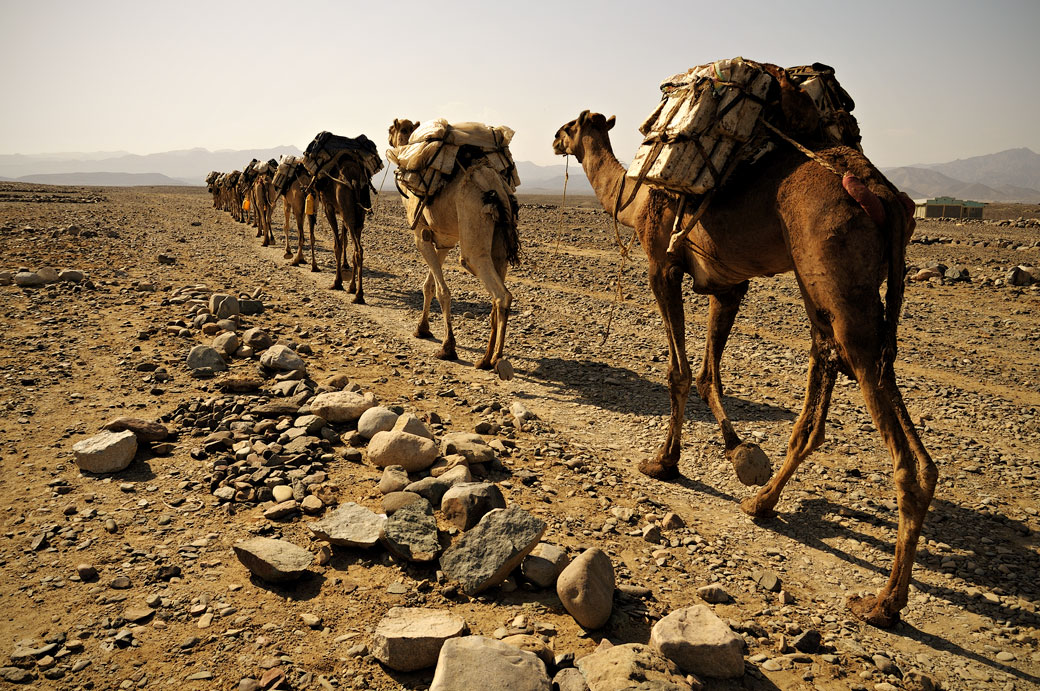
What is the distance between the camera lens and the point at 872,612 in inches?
150

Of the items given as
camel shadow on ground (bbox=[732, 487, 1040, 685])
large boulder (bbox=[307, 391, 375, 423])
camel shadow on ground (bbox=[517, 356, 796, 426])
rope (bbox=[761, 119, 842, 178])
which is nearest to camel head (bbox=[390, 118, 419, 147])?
camel shadow on ground (bbox=[517, 356, 796, 426])

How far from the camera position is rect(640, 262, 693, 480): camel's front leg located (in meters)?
5.66

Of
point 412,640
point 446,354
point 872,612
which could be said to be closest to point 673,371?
point 872,612

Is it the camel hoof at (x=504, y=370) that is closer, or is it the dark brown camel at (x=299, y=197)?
the camel hoof at (x=504, y=370)

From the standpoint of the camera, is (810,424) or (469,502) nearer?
(469,502)

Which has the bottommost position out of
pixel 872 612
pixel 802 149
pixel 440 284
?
pixel 872 612

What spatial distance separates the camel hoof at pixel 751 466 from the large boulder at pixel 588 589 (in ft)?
6.99

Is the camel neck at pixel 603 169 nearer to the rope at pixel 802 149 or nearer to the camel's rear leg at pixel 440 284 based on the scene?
the rope at pixel 802 149

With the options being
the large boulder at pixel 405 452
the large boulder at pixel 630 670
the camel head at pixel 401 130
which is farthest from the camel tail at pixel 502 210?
the large boulder at pixel 630 670

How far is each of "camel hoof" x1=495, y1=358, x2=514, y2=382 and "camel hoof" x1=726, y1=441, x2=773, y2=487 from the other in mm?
3552

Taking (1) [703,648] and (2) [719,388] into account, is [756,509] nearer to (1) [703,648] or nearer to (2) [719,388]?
(2) [719,388]

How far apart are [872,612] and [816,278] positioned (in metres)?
2.08

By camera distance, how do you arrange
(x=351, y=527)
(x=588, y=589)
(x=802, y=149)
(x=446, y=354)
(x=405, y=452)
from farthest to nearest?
(x=446, y=354) < (x=405, y=452) < (x=802, y=149) < (x=351, y=527) < (x=588, y=589)

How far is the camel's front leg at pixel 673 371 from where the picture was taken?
5.66 meters
